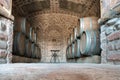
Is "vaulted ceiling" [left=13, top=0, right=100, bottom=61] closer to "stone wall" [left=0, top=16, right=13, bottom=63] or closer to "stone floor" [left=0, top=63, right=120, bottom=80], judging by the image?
"stone wall" [left=0, top=16, right=13, bottom=63]

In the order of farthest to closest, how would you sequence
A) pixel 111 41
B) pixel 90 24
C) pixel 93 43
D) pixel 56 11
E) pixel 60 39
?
pixel 60 39 < pixel 56 11 < pixel 90 24 < pixel 93 43 < pixel 111 41

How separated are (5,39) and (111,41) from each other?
6.77 ft

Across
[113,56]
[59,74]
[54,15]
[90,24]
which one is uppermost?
[54,15]

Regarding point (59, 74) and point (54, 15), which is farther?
point (54, 15)

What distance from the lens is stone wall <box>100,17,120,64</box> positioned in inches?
114

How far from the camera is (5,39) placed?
11.3 ft

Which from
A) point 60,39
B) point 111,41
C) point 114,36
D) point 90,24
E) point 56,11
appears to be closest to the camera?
point 114,36

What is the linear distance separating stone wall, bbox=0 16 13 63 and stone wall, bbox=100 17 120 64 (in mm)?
1993

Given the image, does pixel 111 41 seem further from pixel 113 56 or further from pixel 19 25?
pixel 19 25

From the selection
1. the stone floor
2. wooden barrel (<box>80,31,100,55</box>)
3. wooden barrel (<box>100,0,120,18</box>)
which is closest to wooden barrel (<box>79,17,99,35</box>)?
wooden barrel (<box>80,31,100,55</box>)

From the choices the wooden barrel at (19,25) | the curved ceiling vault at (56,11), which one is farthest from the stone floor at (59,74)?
the curved ceiling vault at (56,11)

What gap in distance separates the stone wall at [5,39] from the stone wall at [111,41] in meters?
1.99

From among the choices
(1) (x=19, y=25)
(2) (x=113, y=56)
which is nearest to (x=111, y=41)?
(2) (x=113, y=56)

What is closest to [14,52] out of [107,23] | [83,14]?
[107,23]
